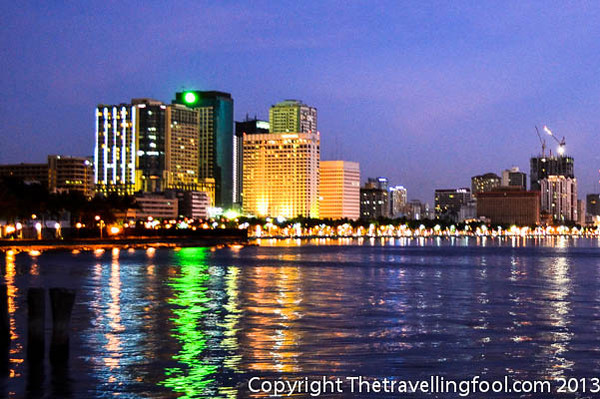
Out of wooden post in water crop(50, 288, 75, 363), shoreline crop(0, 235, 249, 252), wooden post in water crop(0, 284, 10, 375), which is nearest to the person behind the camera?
wooden post in water crop(50, 288, 75, 363)

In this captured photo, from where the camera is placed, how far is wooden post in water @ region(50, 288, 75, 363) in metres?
27.9

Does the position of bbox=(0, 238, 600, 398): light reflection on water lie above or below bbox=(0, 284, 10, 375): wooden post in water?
below

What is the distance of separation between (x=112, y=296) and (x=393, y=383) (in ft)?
107

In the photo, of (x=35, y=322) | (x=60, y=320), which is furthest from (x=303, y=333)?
(x=35, y=322)

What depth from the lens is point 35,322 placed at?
29016 millimetres

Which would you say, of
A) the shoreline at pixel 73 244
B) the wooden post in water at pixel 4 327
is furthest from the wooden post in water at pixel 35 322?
the shoreline at pixel 73 244

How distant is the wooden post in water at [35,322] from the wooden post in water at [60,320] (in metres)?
0.36

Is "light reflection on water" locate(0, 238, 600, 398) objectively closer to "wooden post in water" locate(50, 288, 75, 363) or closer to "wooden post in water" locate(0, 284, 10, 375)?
"wooden post in water" locate(0, 284, 10, 375)

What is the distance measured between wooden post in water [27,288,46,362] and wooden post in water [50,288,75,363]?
365 millimetres

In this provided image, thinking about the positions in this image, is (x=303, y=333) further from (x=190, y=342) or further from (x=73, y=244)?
(x=73, y=244)

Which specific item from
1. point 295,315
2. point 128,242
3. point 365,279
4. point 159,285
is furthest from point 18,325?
point 128,242

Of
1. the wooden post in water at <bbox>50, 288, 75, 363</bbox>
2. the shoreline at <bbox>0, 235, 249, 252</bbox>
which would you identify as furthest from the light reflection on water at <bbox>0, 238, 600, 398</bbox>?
the shoreline at <bbox>0, 235, 249, 252</bbox>

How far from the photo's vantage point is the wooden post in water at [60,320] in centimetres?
2786

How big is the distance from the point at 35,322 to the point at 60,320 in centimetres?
120
